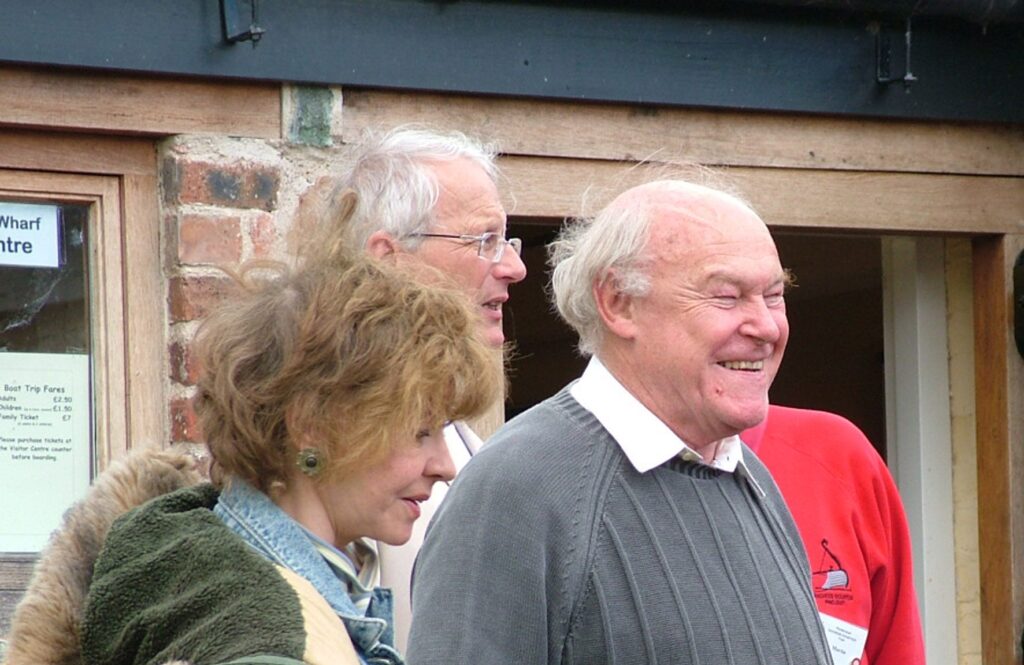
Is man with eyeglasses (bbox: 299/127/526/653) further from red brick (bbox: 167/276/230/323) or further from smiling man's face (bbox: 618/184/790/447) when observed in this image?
red brick (bbox: 167/276/230/323)

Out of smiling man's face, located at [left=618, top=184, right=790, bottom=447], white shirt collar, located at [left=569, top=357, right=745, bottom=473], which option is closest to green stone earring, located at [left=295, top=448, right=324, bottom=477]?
white shirt collar, located at [left=569, top=357, right=745, bottom=473]

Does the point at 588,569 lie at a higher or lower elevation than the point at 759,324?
lower

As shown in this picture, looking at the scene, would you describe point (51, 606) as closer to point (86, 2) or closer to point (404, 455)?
point (404, 455)

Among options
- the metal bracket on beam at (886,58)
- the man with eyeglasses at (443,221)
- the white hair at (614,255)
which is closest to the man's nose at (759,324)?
the white hair at (614,255)

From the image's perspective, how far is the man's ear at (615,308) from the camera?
9.02 ft

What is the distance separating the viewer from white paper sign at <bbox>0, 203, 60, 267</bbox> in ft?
11.9

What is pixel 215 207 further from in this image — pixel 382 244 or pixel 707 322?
pixel 707 322

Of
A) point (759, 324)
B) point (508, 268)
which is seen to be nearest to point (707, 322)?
point (759, 324)

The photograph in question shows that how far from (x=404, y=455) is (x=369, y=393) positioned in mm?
92

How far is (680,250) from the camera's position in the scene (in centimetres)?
277

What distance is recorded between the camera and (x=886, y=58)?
436 centimetres

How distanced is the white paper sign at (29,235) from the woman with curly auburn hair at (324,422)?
1.71 m

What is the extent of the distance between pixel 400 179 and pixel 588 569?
2.93 feet

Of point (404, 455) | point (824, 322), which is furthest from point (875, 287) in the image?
point (404, 455)
